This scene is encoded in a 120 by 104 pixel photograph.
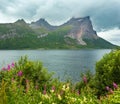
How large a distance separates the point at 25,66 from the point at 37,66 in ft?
3.25

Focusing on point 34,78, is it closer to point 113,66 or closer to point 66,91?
point 113,66

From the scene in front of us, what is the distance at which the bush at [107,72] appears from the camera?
23703 millimetres

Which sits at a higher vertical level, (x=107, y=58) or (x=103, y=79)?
(x=107, y=58)

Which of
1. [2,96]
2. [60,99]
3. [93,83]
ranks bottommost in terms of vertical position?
[93,83]

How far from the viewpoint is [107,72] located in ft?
79.0

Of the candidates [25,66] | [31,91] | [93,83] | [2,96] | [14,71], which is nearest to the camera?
[2,96]

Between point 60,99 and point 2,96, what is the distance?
2.97m

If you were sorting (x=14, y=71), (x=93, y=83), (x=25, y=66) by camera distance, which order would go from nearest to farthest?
1. (x=14, y=71)
2. (x=25, y=66)
3. (x=93, y=83)

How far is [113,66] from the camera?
23.8 meters

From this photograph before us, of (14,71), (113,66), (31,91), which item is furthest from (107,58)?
(31,91)

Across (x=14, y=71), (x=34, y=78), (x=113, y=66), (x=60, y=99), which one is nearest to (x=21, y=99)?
(x=60, y=99)

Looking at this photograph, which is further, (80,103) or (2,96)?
(80,103)

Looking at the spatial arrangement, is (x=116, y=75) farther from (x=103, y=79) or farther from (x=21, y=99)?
(x=21, y=99)

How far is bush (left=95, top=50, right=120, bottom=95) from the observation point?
23703mm
